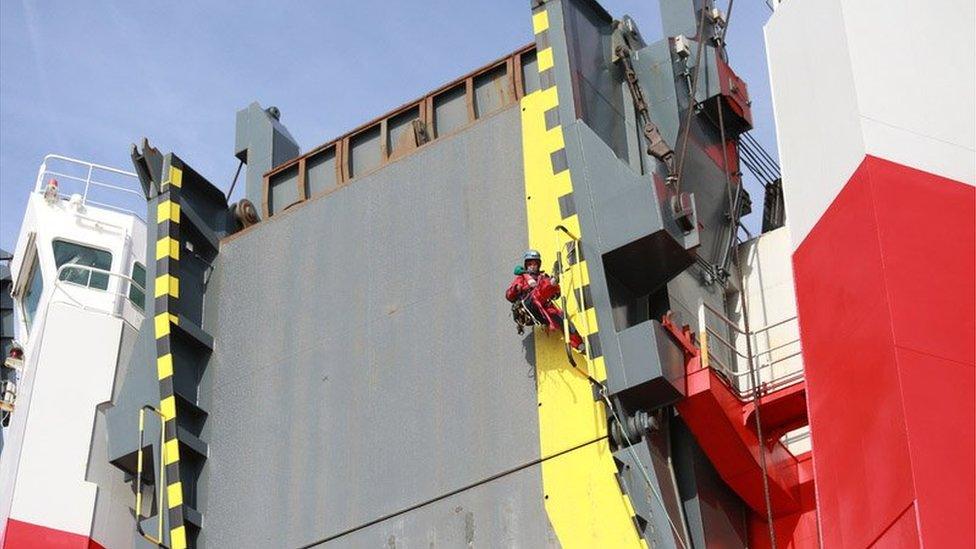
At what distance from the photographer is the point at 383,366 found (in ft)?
56.3

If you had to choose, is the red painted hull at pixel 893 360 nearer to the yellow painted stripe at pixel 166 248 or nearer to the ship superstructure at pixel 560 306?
the ship superstructure at pixel 560 306

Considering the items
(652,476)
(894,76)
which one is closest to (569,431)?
(652,476)

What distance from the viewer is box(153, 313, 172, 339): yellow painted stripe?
1856cm

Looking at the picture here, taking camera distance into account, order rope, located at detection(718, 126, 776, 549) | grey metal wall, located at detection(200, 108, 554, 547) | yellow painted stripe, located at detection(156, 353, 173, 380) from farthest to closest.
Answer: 1. yellow painted stripe, located at detection(156, 353, 173, 380)
2. grey metal wall, located at detection(200, 108, 554, 547)
3. rope, located at detection(718, 126, 776, 549)

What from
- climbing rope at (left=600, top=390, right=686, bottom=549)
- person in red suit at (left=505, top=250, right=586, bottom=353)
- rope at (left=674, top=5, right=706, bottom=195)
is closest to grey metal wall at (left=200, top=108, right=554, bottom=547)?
person in red suit at (left=505, top=250, right=586, bottom=353)

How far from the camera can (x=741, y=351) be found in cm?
1838

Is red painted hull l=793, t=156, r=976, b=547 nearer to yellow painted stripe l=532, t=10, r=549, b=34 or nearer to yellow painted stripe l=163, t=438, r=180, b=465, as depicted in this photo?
yellow painted stripe l=532, t=10, r=549, b=34

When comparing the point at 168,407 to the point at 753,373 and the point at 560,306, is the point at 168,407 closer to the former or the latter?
the point at 560,306

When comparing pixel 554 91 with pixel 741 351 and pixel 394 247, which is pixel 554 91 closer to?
pixel 394 247

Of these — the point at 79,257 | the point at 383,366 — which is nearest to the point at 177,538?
the point at 383,366

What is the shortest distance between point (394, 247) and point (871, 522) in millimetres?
8295

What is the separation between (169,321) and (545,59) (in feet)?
18.1

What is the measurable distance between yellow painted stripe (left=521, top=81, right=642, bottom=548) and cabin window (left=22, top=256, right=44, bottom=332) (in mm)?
8831

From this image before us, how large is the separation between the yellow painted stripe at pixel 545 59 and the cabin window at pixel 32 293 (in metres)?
8.72
